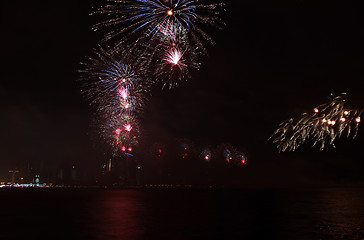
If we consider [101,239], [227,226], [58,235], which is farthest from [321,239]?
[58,235]

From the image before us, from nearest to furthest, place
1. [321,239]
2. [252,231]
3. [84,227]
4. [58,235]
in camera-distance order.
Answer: [321,239]
[58,235]
[252,231]
[84,227]

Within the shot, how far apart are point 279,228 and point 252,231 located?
1.87 meters

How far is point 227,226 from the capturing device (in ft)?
58.8

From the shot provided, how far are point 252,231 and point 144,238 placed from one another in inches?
223

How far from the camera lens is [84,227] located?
17578 mm

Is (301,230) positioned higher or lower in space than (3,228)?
lower

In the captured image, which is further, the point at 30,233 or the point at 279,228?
the point at 279,228

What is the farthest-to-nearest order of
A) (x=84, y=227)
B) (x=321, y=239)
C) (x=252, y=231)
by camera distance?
(x=84, y=227), (x=252, y=231), (x=321, y=239)

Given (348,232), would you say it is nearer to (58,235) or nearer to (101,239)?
(101,239)

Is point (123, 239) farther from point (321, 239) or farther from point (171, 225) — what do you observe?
point (321, 239)

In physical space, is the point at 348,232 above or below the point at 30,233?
below

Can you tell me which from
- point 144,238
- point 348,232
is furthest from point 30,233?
point 348,232

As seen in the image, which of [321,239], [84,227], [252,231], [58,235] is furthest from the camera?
[84,227]

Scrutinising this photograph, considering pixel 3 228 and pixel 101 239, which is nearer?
pixel 101 239
